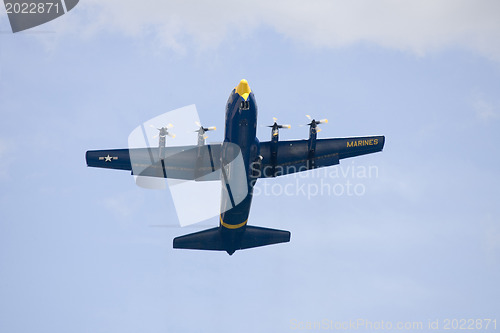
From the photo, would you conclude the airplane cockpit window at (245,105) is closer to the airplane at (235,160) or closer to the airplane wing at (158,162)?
the airplane at (235,160)

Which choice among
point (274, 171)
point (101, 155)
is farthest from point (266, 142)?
point (101, 155)

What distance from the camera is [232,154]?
202 feet

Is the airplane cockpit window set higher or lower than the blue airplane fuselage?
higher

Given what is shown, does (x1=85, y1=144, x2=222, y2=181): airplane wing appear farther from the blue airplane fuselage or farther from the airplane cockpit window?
the airplane cockpit window

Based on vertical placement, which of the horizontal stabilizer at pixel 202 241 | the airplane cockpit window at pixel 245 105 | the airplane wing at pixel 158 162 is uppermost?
the airplane cockpit window at pixel 245 105

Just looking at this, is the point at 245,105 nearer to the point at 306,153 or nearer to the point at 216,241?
the point at 306,153

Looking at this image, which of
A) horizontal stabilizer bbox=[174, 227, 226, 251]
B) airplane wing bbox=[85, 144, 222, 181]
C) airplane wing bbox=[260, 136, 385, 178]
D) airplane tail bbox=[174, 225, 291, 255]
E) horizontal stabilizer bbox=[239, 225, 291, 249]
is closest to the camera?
airplane wing bbox=[85, 144, 222, 181]

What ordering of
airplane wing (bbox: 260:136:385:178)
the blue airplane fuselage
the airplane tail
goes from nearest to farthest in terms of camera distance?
the blue airplane fuselage → airplane wing (bbox: 260:136:385:178) → the airplane tail

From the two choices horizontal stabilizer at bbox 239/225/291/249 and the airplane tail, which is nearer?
the airplane tail

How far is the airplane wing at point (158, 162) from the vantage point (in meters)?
66.4

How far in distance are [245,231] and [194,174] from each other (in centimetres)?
647

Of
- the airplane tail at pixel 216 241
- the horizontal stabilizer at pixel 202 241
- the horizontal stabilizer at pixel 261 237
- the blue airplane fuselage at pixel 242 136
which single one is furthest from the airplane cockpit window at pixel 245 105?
the horizontal stabilizer at pixel 202 241

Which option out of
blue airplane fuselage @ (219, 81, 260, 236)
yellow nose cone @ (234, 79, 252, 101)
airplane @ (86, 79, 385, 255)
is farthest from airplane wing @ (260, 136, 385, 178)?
yellow nose cone @ (234, 79, 252, 101)

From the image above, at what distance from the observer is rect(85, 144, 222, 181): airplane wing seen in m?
66.4
